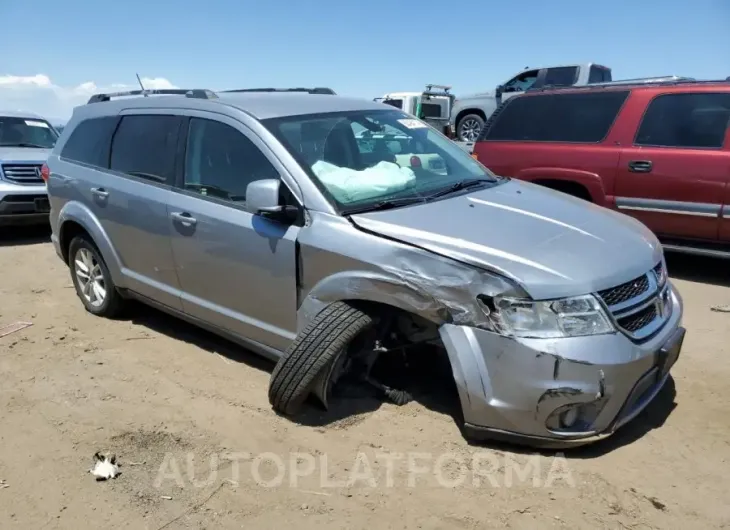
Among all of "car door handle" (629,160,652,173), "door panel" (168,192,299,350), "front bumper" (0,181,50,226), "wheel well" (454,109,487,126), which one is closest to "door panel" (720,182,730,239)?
"car door handle" (629,160,652,173)

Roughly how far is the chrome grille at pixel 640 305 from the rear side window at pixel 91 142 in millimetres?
A: 3805

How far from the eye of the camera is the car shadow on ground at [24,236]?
8.80 m

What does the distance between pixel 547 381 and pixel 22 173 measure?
8439mm

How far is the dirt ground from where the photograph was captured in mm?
2654

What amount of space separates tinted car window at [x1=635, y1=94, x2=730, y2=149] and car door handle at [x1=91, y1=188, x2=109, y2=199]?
5.02 meters

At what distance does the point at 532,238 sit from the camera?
121 inches

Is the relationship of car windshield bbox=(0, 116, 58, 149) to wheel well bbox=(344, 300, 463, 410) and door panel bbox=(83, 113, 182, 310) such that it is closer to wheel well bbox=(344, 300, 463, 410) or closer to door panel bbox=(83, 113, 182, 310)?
door panel bbox=(83, 113, 182, 310)

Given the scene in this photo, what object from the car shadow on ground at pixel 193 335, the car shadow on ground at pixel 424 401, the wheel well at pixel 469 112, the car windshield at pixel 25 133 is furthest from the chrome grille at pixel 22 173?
the wheel well at pixel 469 112

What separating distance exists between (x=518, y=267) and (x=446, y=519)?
1.14 meters

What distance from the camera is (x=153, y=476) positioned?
2973mm

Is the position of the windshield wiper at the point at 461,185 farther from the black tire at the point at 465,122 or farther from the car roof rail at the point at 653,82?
the black tire at the point at 465,122

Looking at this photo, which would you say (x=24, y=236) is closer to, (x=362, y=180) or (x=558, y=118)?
(x=362, y=180)

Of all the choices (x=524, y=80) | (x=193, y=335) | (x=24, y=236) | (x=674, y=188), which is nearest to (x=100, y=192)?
(x=193, y=335)

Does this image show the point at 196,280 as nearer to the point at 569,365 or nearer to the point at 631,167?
the point at 569,365
